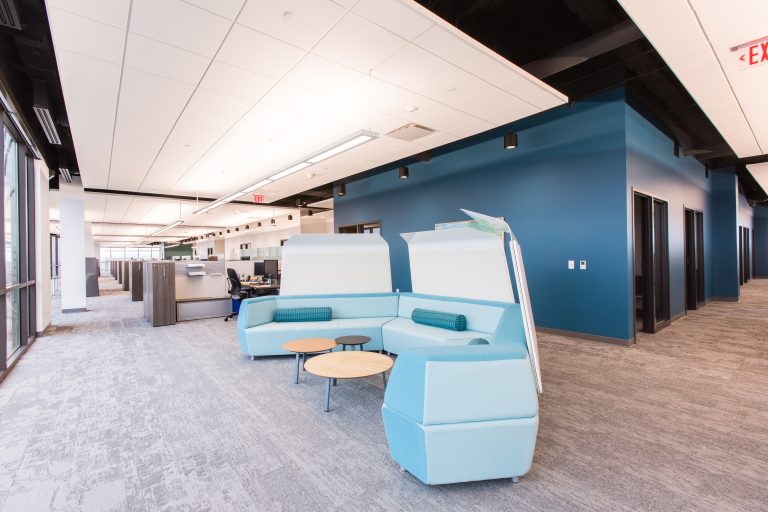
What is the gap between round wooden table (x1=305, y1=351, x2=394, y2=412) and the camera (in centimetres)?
291

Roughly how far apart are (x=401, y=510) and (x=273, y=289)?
7.33m

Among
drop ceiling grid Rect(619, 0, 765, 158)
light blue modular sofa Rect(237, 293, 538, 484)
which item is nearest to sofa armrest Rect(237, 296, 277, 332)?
light blue modular sofa Rect(237, 293, 538, 484)

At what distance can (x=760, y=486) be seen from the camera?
6.75 ft

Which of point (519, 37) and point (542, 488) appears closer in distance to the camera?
point (542, 488)

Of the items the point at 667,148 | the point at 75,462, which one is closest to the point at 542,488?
the point at 75,462

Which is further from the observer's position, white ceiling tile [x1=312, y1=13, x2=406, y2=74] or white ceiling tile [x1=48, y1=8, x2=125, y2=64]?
white ceiling tile [x1=312, y1=13, x2=406, y2=74]

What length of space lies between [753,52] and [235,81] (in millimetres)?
5088

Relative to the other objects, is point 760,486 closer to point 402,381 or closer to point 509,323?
point 509,323

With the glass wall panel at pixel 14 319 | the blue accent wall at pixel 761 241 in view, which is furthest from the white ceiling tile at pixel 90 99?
the blue accent wall at pixel 761 241

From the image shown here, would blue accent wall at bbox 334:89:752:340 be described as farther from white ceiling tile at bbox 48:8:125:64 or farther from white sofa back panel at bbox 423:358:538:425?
white ceiling tile at bbox 48:8:125:64

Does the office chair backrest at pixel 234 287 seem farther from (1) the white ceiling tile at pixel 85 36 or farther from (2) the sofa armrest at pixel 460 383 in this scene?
(2) the sofa armrest at pixel 460 383

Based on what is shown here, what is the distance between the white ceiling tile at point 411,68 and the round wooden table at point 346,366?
9.28 ft

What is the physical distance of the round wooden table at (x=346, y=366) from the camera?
2914 millimetres

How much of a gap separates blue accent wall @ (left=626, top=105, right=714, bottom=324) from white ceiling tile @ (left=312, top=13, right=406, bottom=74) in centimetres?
375
